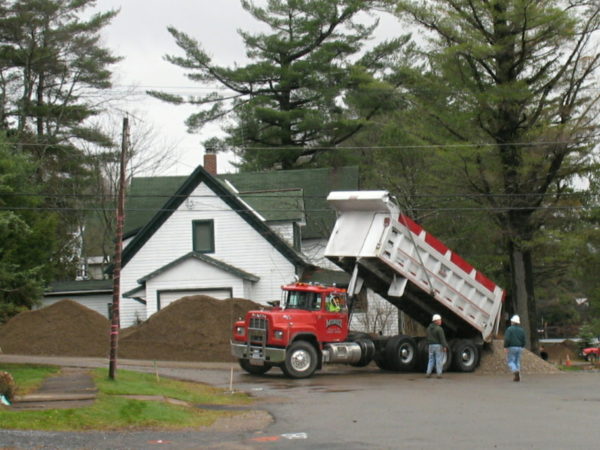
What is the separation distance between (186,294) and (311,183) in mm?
10647

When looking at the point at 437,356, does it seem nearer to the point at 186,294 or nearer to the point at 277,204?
the point at 186,294

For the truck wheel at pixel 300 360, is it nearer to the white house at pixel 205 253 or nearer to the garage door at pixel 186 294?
the white house at pixel 205 253

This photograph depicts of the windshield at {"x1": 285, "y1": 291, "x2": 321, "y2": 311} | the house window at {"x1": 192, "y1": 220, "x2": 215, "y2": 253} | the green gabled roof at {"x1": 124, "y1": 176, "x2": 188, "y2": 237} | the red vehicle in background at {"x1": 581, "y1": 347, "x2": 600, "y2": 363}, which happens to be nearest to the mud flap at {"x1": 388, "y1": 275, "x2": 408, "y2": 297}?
the windshield at {"x1": 285, "y1": 291, "x2": 321, "y2": 311}

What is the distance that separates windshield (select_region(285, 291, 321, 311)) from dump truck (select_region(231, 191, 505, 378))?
3 cm

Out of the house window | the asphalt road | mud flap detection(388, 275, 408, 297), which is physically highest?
the house window

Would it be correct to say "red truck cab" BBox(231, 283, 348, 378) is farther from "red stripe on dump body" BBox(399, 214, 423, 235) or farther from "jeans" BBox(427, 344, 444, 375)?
"red stripe on dump body" BBox(399, 214, 423, 235)

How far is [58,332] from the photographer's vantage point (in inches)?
1277

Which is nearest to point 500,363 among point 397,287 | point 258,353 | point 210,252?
point 397,287

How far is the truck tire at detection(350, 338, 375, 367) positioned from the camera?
25.0 metres

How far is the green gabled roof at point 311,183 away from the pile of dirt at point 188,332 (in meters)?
10.8

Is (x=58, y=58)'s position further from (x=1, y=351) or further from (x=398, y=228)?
(x=398, y=228)

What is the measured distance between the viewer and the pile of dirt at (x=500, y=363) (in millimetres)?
27116

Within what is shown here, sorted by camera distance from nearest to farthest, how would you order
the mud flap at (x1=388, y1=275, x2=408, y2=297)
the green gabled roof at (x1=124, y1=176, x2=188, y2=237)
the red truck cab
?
the red truck cab < the mud flap at (x1=388, y1=275, x2=408, y2=297) < the green gabled roof at (x1=124, y1=176, x2=188, y2=237)

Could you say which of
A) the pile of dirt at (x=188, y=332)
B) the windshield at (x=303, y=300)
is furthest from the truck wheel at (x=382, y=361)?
the pile of dirt at (x=188, y=332)
